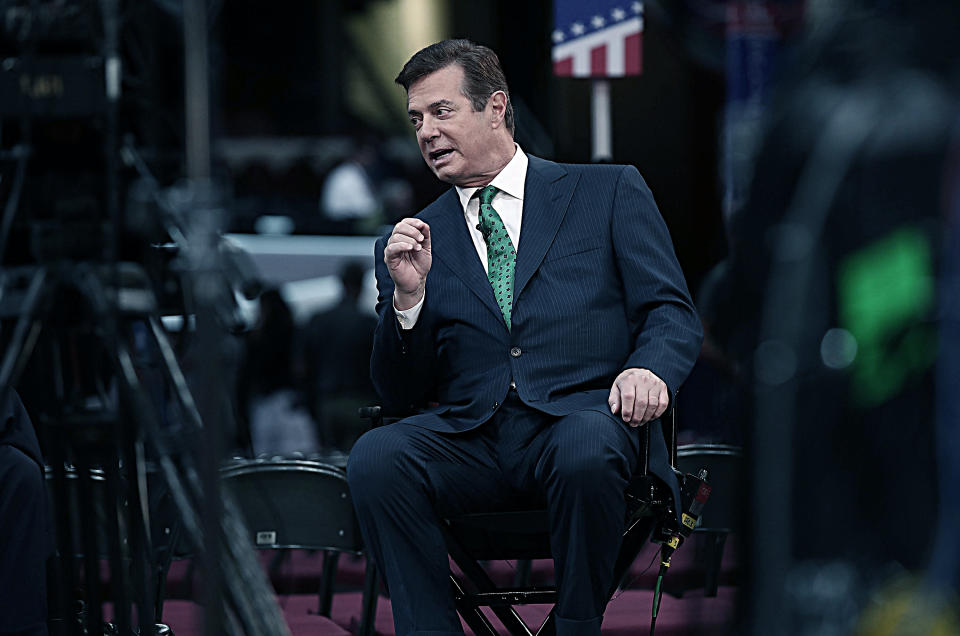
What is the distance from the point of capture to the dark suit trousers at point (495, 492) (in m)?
2.33

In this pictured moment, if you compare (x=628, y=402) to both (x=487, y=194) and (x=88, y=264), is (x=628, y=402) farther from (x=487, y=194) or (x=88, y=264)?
(x=88, y=264)

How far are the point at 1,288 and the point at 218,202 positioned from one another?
111cm

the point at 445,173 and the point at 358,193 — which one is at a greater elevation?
the point at 445,173

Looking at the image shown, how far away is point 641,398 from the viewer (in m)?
2.40

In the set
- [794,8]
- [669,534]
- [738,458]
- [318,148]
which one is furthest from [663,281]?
[318,148]

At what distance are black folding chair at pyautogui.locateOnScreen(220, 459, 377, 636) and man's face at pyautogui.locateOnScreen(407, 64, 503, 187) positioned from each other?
0.98 m

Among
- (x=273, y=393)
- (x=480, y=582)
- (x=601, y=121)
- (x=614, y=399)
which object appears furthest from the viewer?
(x=273, y=393)

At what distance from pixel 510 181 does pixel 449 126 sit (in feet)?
0.60

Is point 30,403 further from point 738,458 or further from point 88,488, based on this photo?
point 738,458

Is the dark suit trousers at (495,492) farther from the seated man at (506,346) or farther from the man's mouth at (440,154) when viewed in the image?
the man's mouth at (440,154)

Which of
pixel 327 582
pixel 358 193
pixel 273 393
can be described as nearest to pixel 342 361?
pixel 273 393

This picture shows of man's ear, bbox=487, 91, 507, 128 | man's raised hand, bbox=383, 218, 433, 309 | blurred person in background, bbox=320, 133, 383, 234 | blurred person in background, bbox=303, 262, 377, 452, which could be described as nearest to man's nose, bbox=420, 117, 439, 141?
man's ear, bbox=487, 91, 507, 128

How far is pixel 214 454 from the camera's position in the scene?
4.84 ft

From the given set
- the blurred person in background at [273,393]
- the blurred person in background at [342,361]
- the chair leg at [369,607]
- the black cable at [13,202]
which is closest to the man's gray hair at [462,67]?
the black cable at [13,202]
